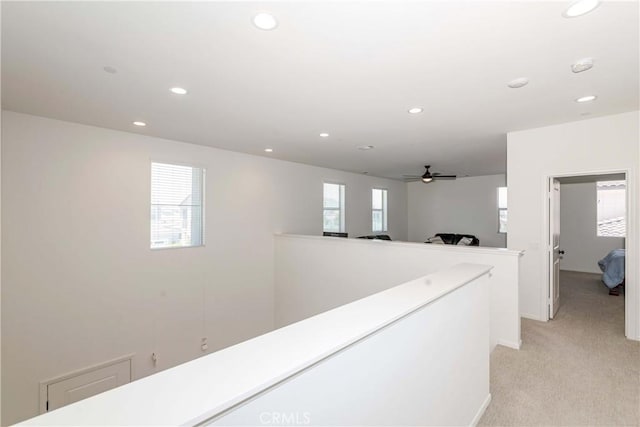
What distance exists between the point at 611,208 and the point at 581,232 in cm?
78

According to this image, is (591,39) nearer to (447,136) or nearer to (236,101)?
(447,136)

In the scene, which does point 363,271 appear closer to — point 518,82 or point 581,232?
point 518,82

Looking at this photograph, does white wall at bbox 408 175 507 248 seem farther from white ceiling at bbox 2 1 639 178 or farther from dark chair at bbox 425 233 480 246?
white ceiling at bbox 2 1 639 178

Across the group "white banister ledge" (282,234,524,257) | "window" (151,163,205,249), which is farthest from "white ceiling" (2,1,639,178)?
"white banister ledge" (282,234,524,257)

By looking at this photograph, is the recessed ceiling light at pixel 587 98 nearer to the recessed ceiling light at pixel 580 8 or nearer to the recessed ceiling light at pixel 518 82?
the recessed ceiling light at pixel 518 82

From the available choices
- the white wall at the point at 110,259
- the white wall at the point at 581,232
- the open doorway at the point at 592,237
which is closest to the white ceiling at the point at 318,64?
the white wall at the point at 110,259

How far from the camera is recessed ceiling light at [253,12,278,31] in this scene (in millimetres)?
1708

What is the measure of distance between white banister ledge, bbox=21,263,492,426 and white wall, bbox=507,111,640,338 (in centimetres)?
371

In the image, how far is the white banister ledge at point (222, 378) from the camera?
65 centimetres

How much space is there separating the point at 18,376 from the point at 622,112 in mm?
7307

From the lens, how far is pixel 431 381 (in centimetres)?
163

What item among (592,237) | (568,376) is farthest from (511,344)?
(592,237)

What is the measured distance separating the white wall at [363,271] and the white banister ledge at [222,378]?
2.65 m

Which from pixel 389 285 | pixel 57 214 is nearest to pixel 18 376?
pixel 57 214
